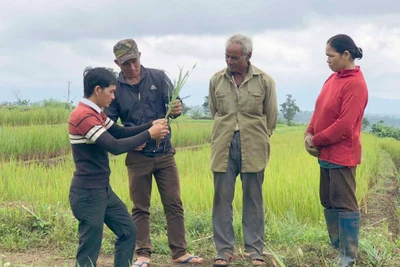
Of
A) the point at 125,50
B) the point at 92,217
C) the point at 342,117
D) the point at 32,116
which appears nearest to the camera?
the point at 92,217

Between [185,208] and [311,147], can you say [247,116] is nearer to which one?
[311,147]

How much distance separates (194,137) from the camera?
14438 millimetres

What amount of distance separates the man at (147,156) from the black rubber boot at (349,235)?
3.67 feet

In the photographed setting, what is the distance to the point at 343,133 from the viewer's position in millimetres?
3719

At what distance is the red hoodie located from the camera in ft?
12.1

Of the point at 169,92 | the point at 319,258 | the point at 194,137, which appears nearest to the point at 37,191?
the point at 169,92

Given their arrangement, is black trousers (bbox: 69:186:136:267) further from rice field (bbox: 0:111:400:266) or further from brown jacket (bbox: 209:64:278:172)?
rice field (bbox: 0:111:400:266)

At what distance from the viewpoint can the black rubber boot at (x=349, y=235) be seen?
378 cm

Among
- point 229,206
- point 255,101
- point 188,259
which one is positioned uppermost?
point 255,101

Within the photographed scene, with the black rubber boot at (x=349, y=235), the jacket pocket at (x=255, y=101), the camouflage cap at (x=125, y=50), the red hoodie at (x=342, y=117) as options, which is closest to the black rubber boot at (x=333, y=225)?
the black rubber boot at (x=349, y=235)

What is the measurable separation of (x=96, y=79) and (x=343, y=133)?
175 centimetres

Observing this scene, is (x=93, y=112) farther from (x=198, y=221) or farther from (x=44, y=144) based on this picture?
(x=44, y=144)

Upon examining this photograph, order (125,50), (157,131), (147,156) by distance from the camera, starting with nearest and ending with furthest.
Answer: (157,131), (125,50), (147,156)

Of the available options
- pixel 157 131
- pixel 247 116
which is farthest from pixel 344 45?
pixel 157 131
